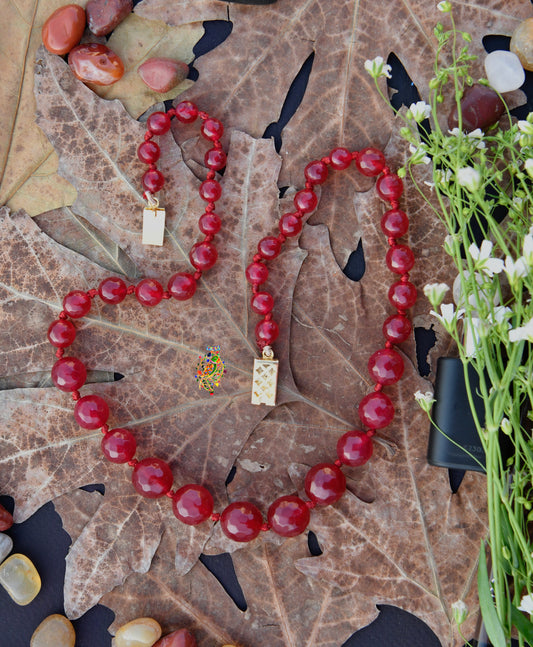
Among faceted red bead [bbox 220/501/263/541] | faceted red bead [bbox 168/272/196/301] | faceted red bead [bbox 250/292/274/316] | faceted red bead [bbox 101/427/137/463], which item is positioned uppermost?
faceted red bead [bbox 168/272/196/301]

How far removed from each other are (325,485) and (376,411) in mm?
227

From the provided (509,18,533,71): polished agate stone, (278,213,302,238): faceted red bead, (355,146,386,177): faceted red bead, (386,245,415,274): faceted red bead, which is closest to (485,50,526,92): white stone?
(509,18,533,71): polished agate stone

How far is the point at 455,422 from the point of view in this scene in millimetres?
1359

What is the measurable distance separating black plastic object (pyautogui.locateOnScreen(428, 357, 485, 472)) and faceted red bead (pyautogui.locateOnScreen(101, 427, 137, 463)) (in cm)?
78

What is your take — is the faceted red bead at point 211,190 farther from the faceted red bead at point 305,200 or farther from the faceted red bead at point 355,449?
the faceted red bead at point 355,449

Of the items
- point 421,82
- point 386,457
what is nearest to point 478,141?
point 421,82

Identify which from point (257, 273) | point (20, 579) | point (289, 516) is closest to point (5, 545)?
point (20, 579)

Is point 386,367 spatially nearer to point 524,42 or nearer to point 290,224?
point 290,224

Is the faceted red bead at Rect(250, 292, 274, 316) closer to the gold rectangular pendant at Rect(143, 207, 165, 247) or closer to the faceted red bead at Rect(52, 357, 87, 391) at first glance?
Result: the gold rectangular pendant at Rect(143, 207, 165, 247)

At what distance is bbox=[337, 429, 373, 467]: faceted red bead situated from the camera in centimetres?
142

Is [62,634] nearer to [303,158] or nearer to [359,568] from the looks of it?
[359,568]

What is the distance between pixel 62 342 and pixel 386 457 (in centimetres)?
92

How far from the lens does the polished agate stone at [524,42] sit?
4.79ft

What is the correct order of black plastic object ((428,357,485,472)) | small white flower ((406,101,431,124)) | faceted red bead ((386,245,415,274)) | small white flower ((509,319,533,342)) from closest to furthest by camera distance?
1. small white flower ((509,319,533,342))
2. small white flower ((406,101,431,124))
3. black plastic object ((428,357,485,472))
4. faceted red bead ((386,245,415,274))
